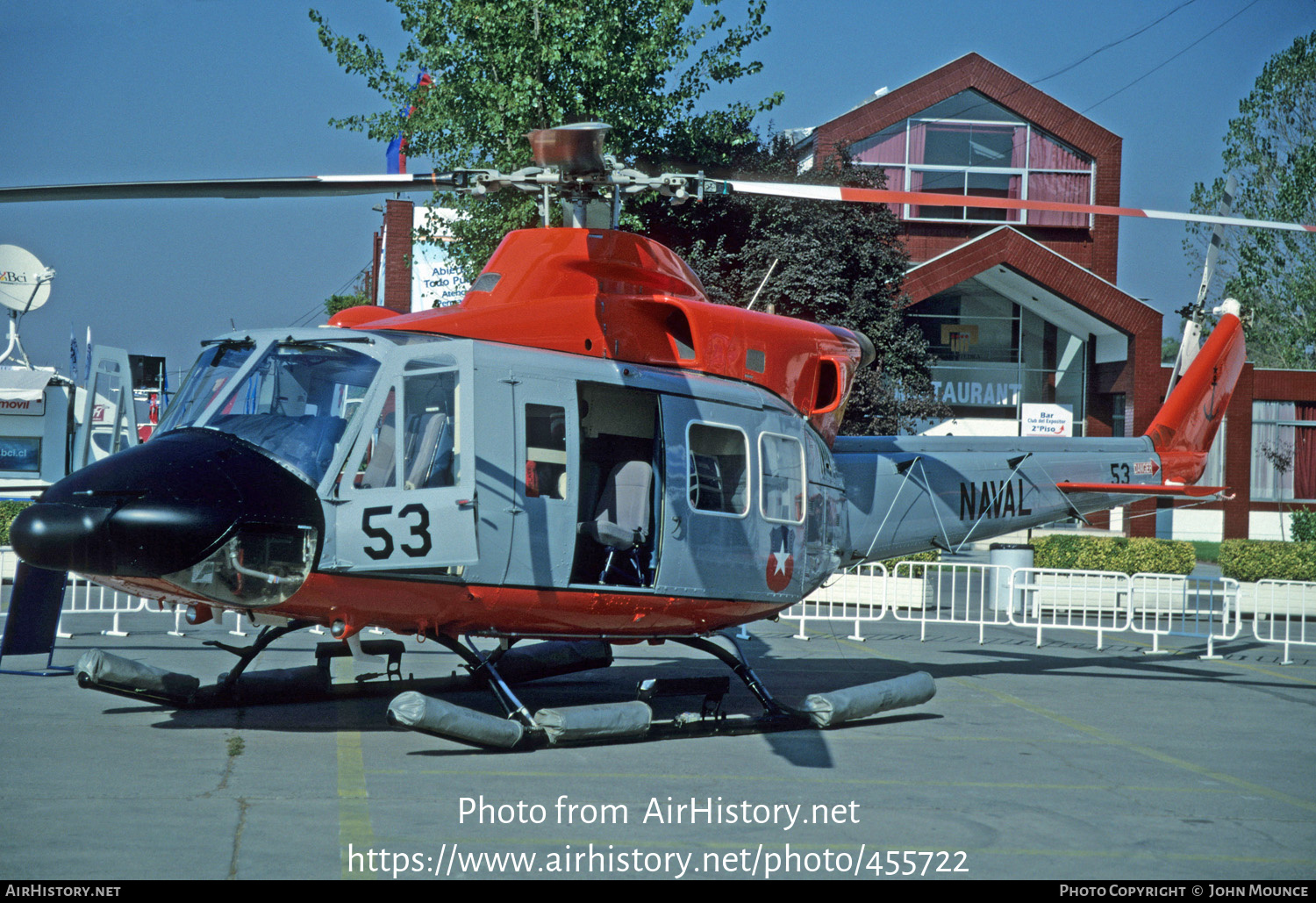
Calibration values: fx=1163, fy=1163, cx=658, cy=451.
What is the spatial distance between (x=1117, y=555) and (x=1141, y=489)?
1020cm

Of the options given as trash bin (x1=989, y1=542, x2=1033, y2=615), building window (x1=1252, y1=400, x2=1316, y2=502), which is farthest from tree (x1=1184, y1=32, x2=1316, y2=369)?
trash bin (x1=989, y1=542, x2=1033, y2=615)

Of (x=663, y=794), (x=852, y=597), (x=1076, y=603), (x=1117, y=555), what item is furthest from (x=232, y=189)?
(x=1117, y=555)

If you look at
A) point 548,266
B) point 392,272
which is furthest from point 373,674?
point 392,272

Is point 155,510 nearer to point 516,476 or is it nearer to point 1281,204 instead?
point 516,476

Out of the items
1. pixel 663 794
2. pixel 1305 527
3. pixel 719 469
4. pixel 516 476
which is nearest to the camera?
pixel 663 794

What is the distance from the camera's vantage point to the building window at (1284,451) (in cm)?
3494

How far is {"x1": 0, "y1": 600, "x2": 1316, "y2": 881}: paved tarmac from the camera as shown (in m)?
5.56

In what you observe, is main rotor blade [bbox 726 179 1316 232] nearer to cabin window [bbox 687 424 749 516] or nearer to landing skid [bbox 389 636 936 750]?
cabin window [bbox 687 424 749 516]

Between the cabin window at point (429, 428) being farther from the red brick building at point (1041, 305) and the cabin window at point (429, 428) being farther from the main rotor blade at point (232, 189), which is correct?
the red brick building at point (1041, 305)

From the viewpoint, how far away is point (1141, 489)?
496 inches

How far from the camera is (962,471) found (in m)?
11.6

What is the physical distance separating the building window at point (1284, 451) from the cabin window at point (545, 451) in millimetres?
32155

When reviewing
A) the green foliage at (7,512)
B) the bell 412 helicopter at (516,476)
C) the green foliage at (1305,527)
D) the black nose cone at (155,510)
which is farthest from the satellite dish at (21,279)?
the green foliage at (1305,527)
